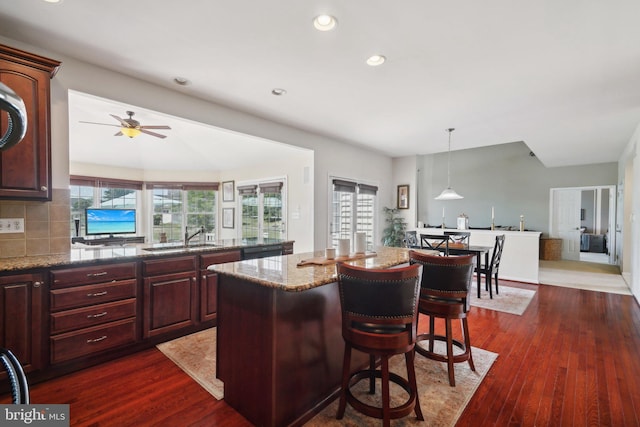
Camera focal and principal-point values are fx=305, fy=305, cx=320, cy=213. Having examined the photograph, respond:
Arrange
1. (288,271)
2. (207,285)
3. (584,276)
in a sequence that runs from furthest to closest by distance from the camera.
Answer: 1. (584,276)
2. (207,285)
3. (288,271)

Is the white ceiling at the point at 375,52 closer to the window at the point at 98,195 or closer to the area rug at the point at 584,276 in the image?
A: the area rug at the point at 584,276

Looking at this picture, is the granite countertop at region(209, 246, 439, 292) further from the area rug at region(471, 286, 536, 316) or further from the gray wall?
the gray wall

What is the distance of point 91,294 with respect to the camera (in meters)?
2.49

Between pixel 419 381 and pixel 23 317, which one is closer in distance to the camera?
pixel 23 317

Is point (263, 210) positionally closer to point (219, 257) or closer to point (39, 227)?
point (219, 257)

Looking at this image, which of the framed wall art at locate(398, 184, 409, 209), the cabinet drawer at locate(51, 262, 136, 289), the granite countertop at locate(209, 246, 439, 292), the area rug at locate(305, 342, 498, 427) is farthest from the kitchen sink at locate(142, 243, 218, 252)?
the framed wall art at locate(398, 184, 409, 209)

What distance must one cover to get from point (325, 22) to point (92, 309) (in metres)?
2.89

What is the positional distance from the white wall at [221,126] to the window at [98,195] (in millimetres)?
3993

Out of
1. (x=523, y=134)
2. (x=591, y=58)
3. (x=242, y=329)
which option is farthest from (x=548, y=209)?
(x=242, y=329)

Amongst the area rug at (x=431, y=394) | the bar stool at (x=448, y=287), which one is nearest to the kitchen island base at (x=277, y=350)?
the area rug at (x=431, y=394)

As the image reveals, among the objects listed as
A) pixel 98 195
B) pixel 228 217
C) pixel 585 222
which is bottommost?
pixel 585 222

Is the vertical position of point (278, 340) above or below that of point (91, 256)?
below

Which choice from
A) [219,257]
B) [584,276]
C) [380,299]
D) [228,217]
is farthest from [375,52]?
[584,276]

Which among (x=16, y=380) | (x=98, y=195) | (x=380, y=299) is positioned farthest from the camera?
(x=98, y=195)
